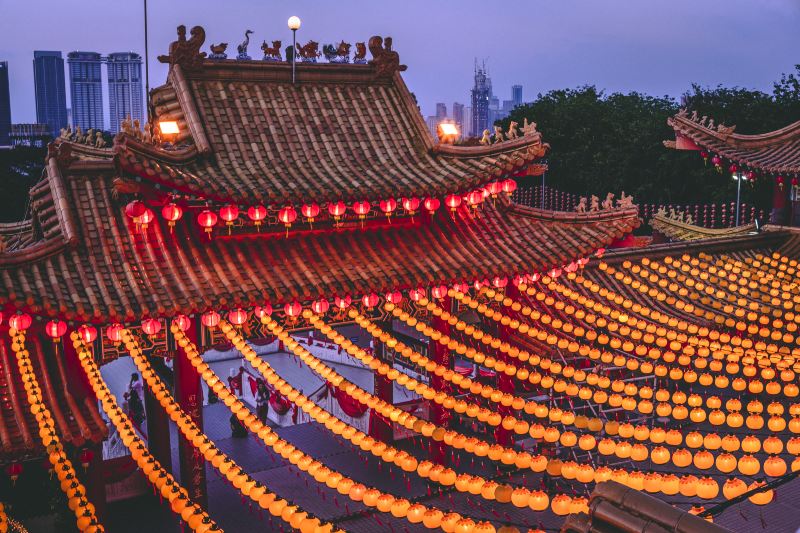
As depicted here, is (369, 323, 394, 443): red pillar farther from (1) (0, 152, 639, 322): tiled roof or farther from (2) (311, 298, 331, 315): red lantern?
(2) (311, 298, 331, 315): red lantern

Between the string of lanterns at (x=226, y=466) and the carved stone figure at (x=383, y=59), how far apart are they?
6847 mm

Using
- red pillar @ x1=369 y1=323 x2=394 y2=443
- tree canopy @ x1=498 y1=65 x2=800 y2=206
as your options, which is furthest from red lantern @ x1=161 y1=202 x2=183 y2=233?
tree canopy @ x1=498 y1=65 x2=800 y2=206

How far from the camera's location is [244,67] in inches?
502

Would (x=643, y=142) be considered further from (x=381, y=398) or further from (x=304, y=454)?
(x=304, y=454)

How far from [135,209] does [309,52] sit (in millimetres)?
4966

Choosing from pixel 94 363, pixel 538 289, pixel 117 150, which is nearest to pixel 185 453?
pixel 94 363

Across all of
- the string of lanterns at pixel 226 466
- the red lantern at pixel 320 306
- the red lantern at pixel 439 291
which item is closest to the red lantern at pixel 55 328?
the string of lanterns at pixel 226 466

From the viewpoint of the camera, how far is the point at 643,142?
45.0 m

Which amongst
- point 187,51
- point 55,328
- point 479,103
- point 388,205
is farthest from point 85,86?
point 55,328

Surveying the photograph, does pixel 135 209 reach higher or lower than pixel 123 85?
lower

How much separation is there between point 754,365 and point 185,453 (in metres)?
10.4

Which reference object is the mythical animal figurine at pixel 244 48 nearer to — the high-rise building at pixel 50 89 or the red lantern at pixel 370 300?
the red lantern at pixel 370 300

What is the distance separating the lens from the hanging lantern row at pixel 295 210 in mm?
10472

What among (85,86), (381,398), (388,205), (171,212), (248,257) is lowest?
(381,398)
